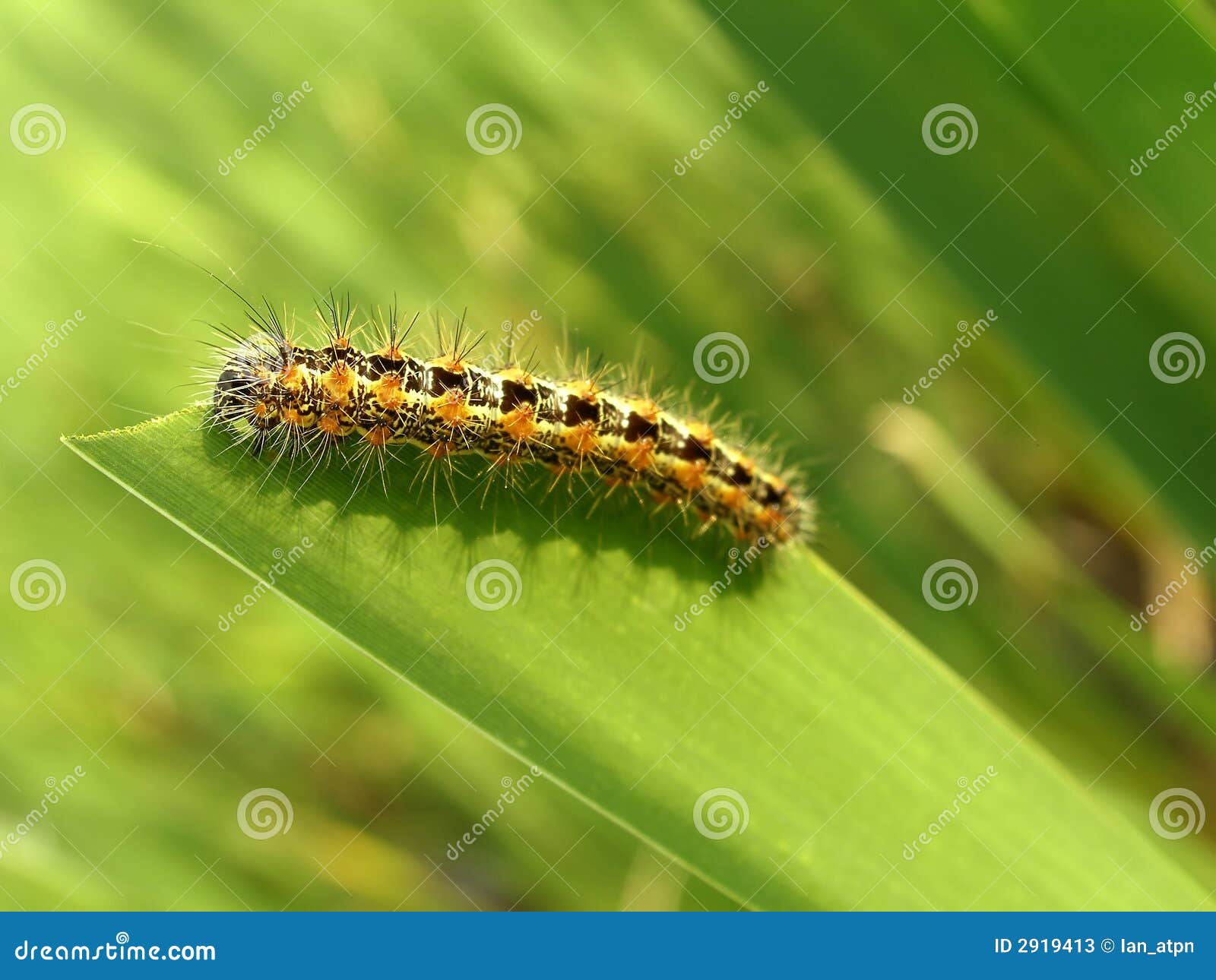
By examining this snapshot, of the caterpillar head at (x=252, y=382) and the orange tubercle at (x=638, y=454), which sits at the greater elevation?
the orange tubercle at (x=638, y=454)

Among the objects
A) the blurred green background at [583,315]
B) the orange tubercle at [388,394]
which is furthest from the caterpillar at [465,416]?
the blurred green background at [583,315]

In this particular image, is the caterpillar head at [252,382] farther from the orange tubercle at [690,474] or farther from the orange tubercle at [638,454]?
the orange tubercle at [690,474]

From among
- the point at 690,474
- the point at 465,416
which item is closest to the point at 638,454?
the point at 690,474

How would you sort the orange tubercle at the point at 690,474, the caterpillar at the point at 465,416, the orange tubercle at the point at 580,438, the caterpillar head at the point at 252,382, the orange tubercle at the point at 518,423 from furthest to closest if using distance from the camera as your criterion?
the orange tubercle at the point at 690,474 → the orange tubercle at the point at 580,438 → the orange tubercle at the point at 518,423 → the caterpillar at the point at 465,416 → the caterpillar head at the point at 252,382

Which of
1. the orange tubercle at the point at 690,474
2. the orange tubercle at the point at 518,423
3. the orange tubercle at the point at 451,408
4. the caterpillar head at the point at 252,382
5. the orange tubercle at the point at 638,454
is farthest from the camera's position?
the orange tubercle at the point at 690,474

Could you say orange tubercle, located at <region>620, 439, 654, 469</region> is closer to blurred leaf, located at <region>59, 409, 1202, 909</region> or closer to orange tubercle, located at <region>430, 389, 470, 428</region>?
blurred leaf, located at <region>59, 409, 1202, 909</region>

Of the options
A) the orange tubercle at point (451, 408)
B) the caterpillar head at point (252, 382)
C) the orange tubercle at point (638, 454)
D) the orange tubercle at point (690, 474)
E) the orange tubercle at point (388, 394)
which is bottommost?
the caterpillar head at point (252, 382)

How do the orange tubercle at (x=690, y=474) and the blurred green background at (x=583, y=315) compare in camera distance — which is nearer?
the blurred green background at (x=583, y=315)

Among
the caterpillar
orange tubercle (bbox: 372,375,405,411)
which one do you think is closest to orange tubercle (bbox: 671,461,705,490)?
the caterpillar

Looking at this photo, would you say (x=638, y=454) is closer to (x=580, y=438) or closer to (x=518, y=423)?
(x=580, y=438)
